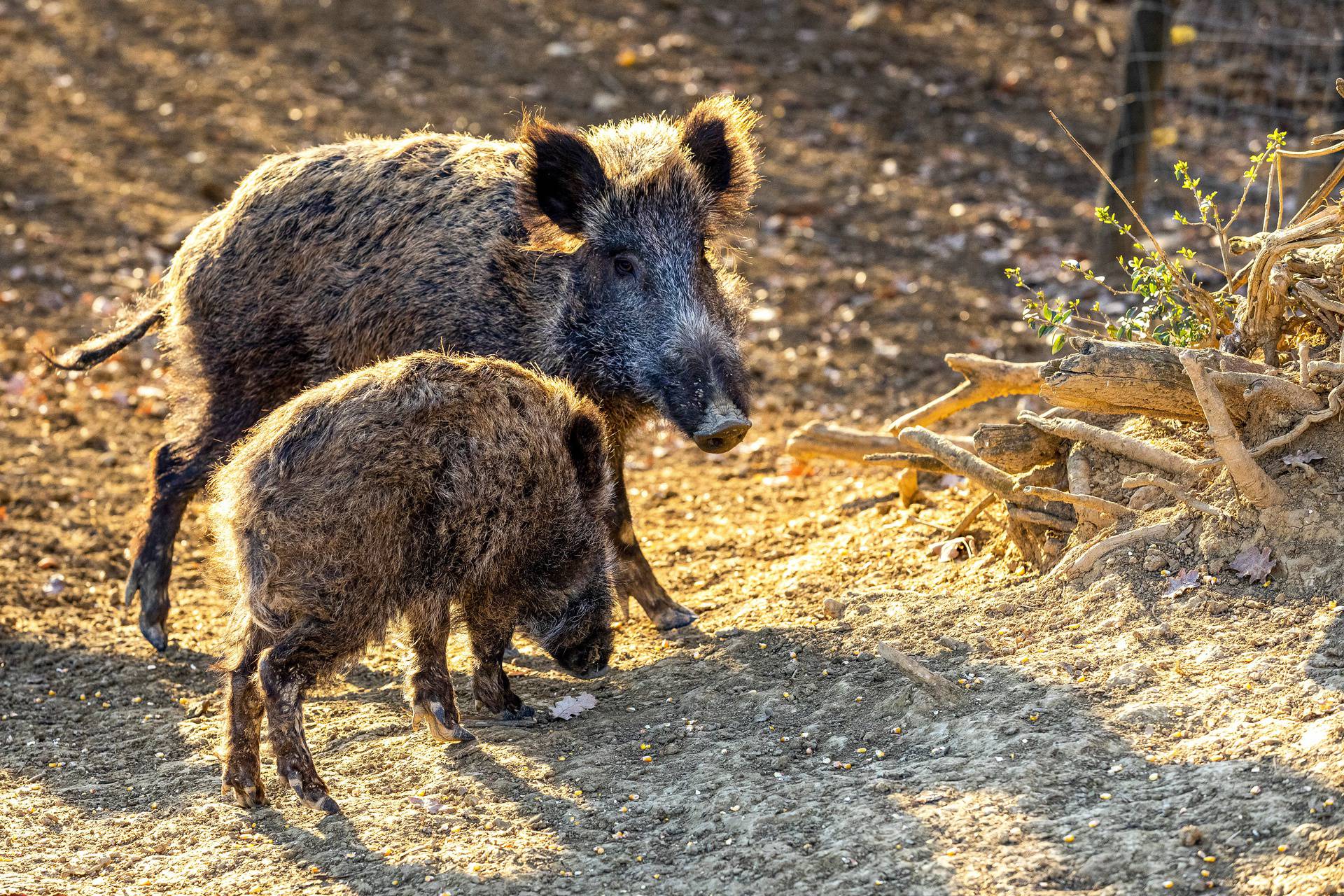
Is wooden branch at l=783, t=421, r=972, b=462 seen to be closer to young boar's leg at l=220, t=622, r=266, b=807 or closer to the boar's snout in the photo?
the boar's snout

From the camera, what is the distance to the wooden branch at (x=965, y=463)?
4887mm

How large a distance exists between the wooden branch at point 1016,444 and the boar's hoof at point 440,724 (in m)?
2.14

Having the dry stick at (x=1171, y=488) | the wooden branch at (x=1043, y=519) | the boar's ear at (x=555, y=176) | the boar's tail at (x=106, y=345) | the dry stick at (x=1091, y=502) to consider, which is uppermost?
the boar's ear at (x=555, y=176)

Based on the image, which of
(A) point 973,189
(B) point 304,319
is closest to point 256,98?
(A) point 973,189

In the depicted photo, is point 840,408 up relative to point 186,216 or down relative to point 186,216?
down

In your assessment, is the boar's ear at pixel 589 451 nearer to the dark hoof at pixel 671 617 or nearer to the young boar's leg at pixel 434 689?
the young boar's leg at pixel 434 689

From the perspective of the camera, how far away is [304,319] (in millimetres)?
5500

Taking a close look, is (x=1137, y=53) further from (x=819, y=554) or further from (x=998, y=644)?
(x=998, y=644)

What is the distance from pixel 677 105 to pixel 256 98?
3.66m

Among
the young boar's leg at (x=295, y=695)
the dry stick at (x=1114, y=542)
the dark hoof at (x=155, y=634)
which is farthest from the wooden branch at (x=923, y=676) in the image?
the dark hoof at (x=155, y=634)

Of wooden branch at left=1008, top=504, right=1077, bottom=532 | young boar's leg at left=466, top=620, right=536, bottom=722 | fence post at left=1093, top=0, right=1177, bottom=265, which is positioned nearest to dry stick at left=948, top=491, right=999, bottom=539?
wooden branch at left=1008, top=504, right=1077, bottom=532

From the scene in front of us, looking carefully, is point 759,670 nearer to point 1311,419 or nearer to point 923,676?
point 923,676

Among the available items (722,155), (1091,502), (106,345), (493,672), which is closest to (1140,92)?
(722,155)

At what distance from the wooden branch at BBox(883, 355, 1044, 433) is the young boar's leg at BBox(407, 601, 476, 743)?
2.25 metres
